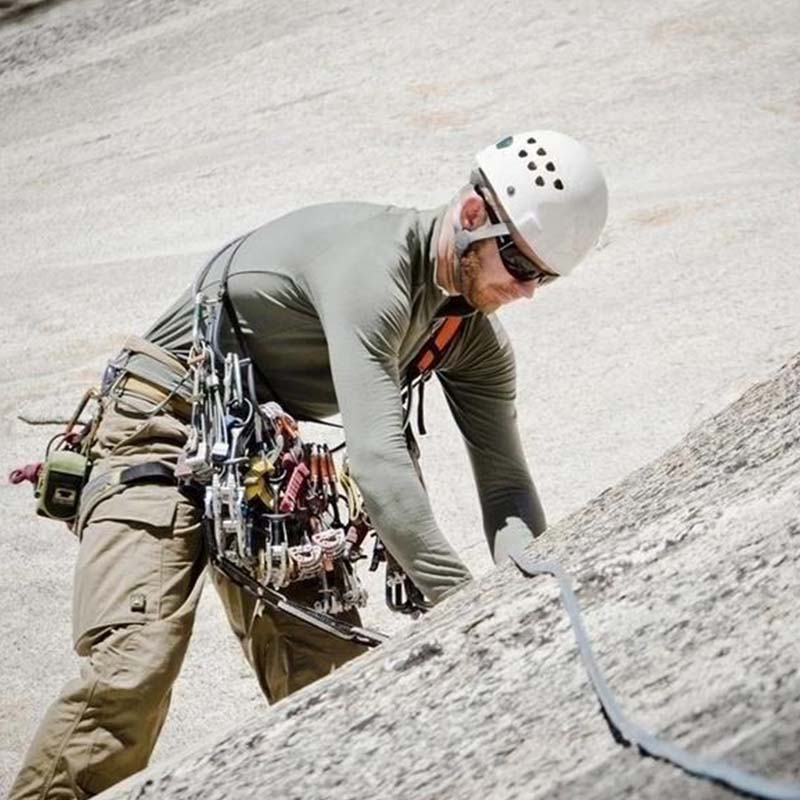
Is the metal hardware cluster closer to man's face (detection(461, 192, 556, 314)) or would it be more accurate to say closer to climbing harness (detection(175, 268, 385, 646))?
climbing harness (detection(175, 268, 385, 646))

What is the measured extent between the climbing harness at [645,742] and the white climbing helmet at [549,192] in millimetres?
1134

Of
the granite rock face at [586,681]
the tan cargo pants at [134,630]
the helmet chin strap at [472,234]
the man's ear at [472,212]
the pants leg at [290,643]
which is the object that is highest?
the man's ear at [472,212]

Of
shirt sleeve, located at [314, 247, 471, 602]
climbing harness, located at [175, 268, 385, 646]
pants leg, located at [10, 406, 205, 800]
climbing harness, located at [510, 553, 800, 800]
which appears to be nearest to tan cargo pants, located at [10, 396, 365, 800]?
pants leg, located at [10, 406, 205, 800]

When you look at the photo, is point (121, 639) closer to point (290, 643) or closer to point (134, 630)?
point (134, 630)

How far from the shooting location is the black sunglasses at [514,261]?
3.71 meters

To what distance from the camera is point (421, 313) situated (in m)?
3.71

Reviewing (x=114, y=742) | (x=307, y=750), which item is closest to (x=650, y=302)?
(x=114, y=742)

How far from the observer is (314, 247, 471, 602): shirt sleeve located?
337 cm

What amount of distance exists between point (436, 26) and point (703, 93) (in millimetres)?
2261

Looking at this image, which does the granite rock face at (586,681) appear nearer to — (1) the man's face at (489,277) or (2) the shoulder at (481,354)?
(1) the man's face at (489,277)

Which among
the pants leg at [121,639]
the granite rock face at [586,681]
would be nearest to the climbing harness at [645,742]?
the granite rock face at [586,681]

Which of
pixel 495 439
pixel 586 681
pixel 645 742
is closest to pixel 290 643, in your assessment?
pixel 495 439

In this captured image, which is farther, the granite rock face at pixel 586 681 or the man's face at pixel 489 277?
the man's face at pixel 489 277

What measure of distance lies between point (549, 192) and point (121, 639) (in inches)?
60.6
